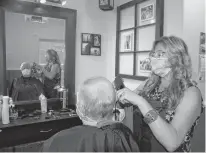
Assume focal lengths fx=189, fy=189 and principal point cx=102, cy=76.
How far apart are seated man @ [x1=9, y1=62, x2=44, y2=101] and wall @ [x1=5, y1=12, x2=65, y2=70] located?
0.09 metres

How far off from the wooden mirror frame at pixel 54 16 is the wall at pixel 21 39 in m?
0.05

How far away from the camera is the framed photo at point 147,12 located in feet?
7.08

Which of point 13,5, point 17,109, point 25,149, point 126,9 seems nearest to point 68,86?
point 17,109

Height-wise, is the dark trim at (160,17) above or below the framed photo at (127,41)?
above

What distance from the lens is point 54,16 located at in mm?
2176

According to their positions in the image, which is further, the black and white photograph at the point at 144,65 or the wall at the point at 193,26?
the black and white photograph at the point at 144,65

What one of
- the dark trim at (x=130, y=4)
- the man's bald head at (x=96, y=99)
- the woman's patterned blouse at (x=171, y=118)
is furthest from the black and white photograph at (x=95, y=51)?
the man's bald head at (x=96, y=99)

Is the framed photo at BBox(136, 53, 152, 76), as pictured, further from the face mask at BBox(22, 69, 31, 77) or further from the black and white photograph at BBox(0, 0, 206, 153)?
the face mask at BBox(22, 69, 31, 77)

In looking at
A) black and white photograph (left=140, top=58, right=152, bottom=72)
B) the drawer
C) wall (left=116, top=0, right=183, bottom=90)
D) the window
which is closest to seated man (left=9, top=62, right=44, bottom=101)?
the drawer

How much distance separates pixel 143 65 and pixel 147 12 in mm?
623

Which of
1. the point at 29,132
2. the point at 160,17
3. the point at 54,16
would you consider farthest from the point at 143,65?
the point at 29,132

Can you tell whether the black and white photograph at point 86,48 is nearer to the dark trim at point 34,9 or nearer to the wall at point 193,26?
the dark trim at point 34,9

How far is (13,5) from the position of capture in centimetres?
195

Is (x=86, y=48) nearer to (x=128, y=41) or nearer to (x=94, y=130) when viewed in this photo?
(x=128, y=41)
